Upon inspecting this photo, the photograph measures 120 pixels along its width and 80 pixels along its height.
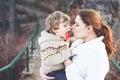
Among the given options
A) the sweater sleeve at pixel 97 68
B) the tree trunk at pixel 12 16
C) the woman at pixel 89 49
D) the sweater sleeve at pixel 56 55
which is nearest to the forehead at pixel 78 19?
the woman at pixel 89 49

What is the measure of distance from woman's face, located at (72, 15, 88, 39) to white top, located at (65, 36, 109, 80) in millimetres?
72

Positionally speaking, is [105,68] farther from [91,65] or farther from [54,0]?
[54,0]

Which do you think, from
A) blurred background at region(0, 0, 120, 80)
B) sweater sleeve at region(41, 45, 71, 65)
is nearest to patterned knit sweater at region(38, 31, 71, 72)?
sweater sleeve at region(41, 45, 71, 65)

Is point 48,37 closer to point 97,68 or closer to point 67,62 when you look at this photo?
point 67,62

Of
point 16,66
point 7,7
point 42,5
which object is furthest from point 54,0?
point 16,66

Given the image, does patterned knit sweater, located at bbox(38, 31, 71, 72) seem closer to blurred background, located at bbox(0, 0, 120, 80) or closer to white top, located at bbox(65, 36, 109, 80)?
white top, located at bbox(65, 36, 109, 80)

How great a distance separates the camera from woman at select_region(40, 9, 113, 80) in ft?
11.9

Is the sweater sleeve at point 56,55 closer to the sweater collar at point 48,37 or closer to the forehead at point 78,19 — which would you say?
the sweater collar at point 48,37

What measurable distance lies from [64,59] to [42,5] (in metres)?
14.9

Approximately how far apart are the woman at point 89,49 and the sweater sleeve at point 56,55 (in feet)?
0.14

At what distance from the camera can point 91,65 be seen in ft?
11.9

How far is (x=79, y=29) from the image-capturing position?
3.74 m

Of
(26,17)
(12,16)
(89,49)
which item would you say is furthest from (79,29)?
(26,17)

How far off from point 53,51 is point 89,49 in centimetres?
29
